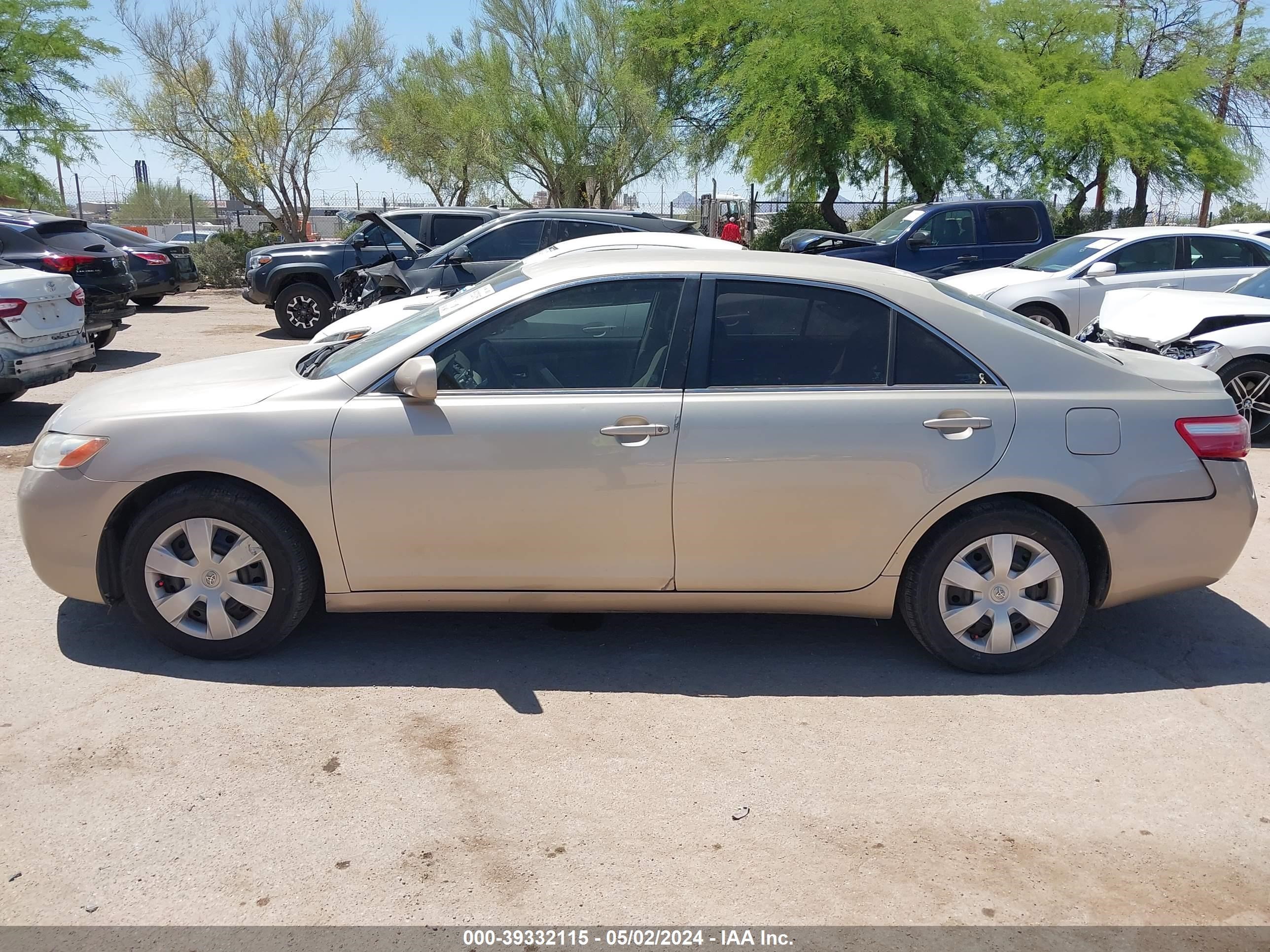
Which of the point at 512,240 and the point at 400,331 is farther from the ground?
the point at 512,240

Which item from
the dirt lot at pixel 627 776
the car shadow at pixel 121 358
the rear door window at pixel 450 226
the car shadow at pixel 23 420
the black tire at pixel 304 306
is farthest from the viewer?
the rear door window at pixel 450 226

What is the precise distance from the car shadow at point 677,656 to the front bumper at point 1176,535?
0.43 meters

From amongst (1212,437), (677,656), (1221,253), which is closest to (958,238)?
(1221,253)

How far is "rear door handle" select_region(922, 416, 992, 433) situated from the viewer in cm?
427

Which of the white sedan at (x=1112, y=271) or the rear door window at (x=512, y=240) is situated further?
the rear door window at (x=512, y=240)

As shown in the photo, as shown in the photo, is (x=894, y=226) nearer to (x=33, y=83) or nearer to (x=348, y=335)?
(x=348, y=335)

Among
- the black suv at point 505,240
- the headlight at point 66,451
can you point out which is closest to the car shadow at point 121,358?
the black suv at point 505,240

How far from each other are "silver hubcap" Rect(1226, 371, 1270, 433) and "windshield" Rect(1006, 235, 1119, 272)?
396 cm

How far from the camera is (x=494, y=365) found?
4395mm

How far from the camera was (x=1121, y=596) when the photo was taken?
14.6 feet

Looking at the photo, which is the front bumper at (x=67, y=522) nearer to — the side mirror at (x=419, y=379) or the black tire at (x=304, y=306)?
the side mirror at (x=419, y=379)

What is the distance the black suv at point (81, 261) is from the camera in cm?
1279

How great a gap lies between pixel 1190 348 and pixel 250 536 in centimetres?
711

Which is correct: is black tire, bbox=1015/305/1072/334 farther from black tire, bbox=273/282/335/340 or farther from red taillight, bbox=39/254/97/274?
red taillight, bbox=39/254/97/274
